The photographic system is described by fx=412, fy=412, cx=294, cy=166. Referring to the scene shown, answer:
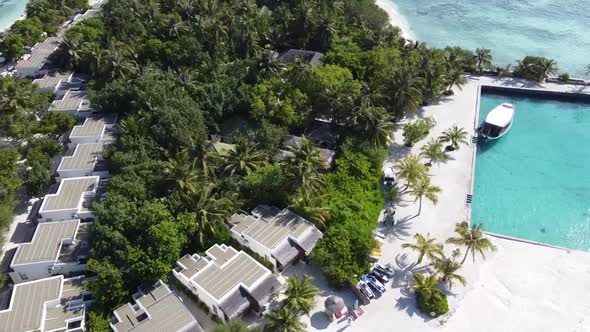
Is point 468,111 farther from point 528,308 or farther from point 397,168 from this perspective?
point 528,308

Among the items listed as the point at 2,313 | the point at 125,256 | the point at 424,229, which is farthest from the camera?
the point at 424,229

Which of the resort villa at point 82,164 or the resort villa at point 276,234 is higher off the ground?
the resort villa at point 82,164

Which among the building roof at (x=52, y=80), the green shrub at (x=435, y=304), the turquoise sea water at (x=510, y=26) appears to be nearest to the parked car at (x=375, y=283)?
the green shrub at (x=435, y=304)

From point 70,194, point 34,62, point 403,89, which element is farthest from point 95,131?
point 403,89

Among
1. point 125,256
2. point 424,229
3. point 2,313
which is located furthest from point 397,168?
point 2,313

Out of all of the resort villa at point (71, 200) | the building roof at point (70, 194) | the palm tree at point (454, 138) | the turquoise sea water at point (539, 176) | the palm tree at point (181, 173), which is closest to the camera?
the palm tree at point (181, 173)

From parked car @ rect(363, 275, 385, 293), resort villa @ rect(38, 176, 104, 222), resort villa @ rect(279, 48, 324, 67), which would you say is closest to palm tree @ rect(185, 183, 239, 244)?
resort villa @ rect(38, 176, 104, 222)

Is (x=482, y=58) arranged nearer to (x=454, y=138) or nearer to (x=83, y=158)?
(x=454, y=138)

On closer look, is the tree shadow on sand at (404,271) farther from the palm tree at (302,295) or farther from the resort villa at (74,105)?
the resort villa at (74,105)
